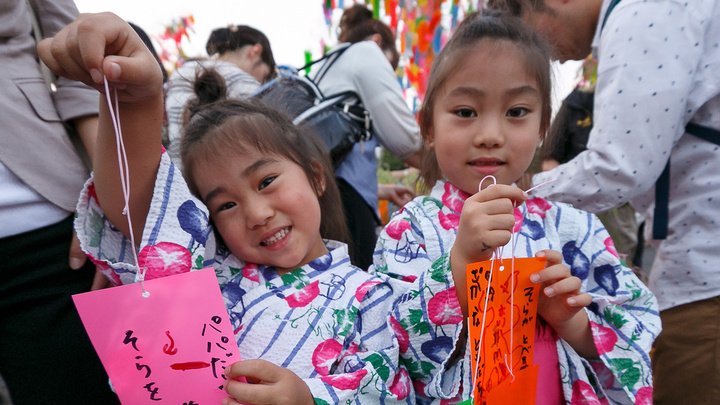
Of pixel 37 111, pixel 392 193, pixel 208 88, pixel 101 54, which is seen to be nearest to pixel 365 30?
pixel 392 193

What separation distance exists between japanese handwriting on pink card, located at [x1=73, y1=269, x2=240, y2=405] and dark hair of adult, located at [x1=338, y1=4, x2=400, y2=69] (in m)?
2.22

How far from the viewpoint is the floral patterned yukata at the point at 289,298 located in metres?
0.95

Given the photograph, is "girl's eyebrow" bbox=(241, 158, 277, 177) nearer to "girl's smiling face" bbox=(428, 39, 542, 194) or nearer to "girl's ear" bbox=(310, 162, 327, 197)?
"girl's ear" bbox=(310, 162, 327, 197)

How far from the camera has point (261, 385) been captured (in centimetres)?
87

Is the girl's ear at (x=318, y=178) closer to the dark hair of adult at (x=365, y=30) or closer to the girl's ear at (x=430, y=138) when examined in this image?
the girl's ear at (x=430, y=138)

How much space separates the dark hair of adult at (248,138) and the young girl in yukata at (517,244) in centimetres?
24

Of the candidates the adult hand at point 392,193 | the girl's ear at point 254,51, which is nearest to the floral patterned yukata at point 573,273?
the adult hand at point 392,193

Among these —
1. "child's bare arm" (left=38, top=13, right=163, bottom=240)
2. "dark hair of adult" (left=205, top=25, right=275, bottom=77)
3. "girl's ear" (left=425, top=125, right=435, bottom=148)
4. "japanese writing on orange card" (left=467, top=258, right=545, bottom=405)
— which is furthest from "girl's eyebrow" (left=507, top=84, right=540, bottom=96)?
"dark hair of adult" (left=205, top=25, right=275, bottom=77)

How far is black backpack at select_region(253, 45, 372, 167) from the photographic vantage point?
184cm

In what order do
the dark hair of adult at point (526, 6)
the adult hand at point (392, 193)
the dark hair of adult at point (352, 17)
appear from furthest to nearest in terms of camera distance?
the dark hair of adult at point (352, 17) → the adult hand at point (392, 193) → the dark hair of adult at point (526, 6)

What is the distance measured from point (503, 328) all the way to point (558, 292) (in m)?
0.14

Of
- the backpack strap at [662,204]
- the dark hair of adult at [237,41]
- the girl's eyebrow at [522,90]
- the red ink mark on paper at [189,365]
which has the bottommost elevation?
the backpack strap at [662,204]

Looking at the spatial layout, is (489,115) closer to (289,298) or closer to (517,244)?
(517,244)

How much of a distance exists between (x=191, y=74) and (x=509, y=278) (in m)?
1.23
